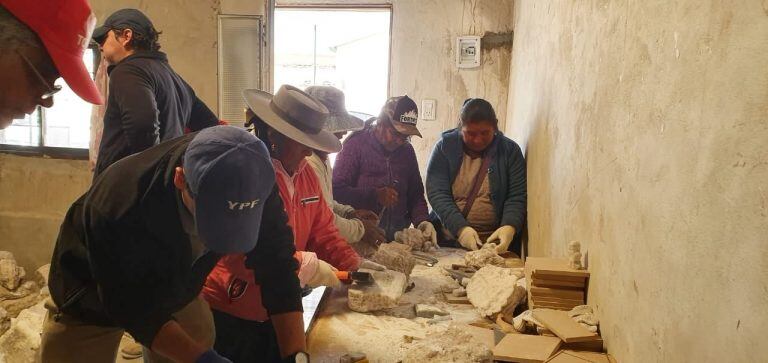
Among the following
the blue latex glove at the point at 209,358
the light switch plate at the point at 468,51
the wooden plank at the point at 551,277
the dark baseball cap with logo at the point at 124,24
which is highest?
the light switch plate at the point at 468,51

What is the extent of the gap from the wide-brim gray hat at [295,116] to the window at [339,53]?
5451 millimetres

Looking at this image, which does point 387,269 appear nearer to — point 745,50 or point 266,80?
point 745,50

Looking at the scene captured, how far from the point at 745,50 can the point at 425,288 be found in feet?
5.81

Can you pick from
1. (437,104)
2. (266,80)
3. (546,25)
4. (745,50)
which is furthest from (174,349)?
(437,104)

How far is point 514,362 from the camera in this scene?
1587 millimetres

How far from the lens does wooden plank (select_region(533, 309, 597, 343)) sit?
1.64m

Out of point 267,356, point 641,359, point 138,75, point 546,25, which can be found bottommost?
point 267,356

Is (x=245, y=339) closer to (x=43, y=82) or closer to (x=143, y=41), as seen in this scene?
(x=43, y=82)

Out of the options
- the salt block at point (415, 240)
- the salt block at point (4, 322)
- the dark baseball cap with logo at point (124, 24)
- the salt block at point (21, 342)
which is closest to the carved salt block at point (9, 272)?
the salt block at point (4, 322)

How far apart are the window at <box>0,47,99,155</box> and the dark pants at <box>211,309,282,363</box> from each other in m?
3.68

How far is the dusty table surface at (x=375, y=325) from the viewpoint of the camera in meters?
1.78

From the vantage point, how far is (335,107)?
2887mm

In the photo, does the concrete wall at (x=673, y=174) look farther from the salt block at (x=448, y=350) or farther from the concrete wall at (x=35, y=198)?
the concrete wall at (x=35, y=198)

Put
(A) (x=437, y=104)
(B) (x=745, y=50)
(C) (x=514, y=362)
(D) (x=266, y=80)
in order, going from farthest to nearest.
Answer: (A) (x=437, y=104) → (D) (x=266, y=80) → (C) (x=514, y=362) → (B) (x=745, y=50)
